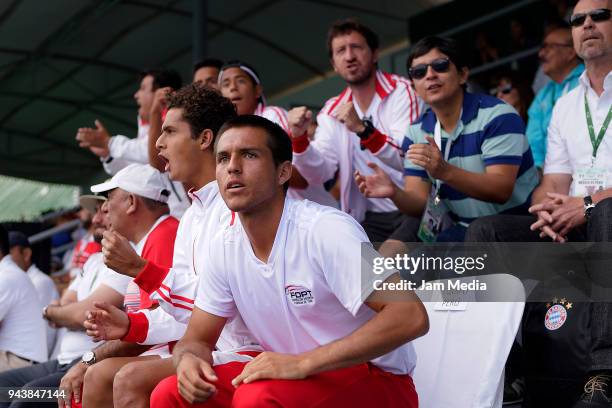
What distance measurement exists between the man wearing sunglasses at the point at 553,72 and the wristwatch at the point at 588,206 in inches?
79.8

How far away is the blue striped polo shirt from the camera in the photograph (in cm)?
386

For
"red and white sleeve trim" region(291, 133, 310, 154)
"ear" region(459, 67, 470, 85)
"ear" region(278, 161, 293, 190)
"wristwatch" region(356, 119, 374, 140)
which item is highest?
"ear" region(459, 67, 470, 85)

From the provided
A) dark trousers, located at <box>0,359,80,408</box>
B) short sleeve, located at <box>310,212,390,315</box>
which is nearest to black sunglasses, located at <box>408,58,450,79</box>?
short sleeve, located at <box>310,212,390,315</box>

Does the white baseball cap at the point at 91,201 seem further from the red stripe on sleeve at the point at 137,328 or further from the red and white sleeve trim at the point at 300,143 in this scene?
the red stripe on sleeve at the point at 137,328

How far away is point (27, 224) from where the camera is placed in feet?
33.6

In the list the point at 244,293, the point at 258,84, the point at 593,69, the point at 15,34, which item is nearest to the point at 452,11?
the point at 258,84

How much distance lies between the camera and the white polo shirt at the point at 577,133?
12.0 ft

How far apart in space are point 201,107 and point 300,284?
1.46 m

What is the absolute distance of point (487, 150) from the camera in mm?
3881

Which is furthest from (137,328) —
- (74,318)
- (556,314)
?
(556,314)

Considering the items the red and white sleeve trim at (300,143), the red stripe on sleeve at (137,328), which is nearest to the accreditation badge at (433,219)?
the red and white sleeve trim at (300,143)

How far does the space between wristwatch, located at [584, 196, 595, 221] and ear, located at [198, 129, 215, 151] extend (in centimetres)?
172

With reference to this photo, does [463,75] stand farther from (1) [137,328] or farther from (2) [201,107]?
(1) [137,328]

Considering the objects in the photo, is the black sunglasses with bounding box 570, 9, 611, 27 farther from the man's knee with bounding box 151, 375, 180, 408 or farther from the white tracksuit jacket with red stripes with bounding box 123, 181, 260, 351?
the man's knee with bounding box 151, 375, 180, 408
